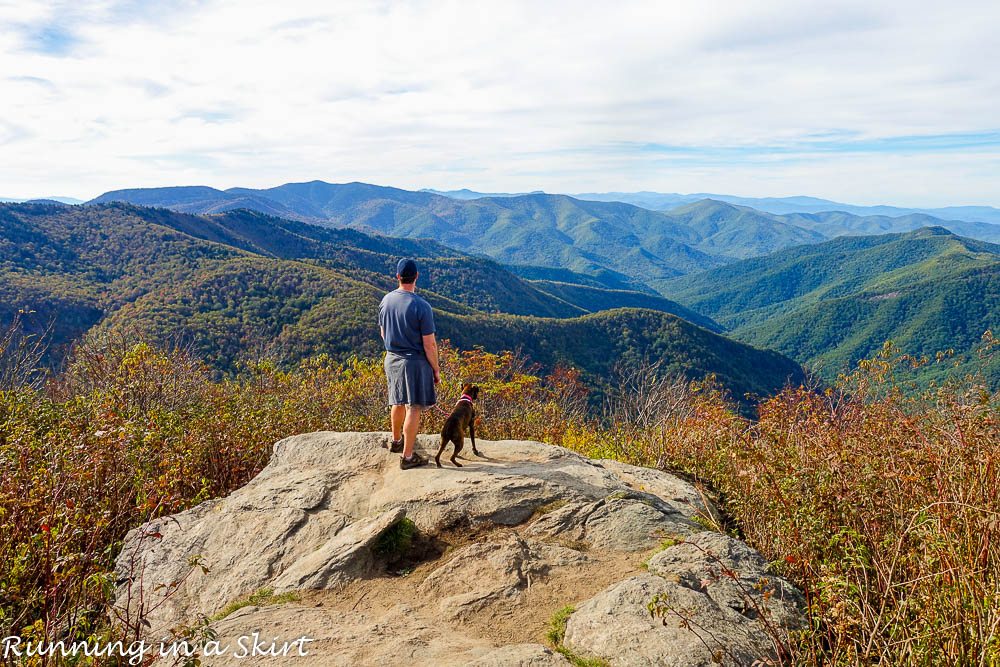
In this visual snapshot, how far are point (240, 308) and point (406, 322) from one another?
54.0 meters

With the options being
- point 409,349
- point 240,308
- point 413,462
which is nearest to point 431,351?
point 409,349

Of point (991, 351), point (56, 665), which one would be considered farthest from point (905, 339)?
point (56, 665)

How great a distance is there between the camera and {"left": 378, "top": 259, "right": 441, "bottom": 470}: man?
5867 mm

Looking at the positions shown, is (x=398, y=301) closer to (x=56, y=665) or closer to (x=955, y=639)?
(x=56, y=665)

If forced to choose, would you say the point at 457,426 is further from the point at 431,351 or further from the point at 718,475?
the point at 718,475

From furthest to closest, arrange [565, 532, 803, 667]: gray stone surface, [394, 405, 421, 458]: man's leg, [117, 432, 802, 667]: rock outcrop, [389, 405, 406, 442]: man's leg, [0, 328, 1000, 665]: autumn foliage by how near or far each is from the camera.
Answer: [389, 405, 406, 442]: man's leg → [394, 405, 421, 458]: man's leg → [117, 432, 802, 667]: rock outcrop → [565, 532, 803, 667]: gray stone surface → [0, 328, 1000, 665]: autumn foliage

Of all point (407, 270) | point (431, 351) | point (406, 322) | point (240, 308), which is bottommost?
point (240, 308)

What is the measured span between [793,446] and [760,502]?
648mm

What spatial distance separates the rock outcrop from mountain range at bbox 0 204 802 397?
89.3ft

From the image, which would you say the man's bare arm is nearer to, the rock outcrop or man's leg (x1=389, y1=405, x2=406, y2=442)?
man's leg (x1=389, y1=405, x2=406, y2=442)

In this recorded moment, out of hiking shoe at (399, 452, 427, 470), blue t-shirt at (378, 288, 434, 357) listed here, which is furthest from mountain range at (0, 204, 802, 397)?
blue t-shirt at (378, 288, 434, 357)

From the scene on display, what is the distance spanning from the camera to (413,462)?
623cm

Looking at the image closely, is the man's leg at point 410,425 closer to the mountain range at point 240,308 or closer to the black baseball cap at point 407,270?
the black baseball cap at point 407,270

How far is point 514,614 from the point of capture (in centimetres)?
387
